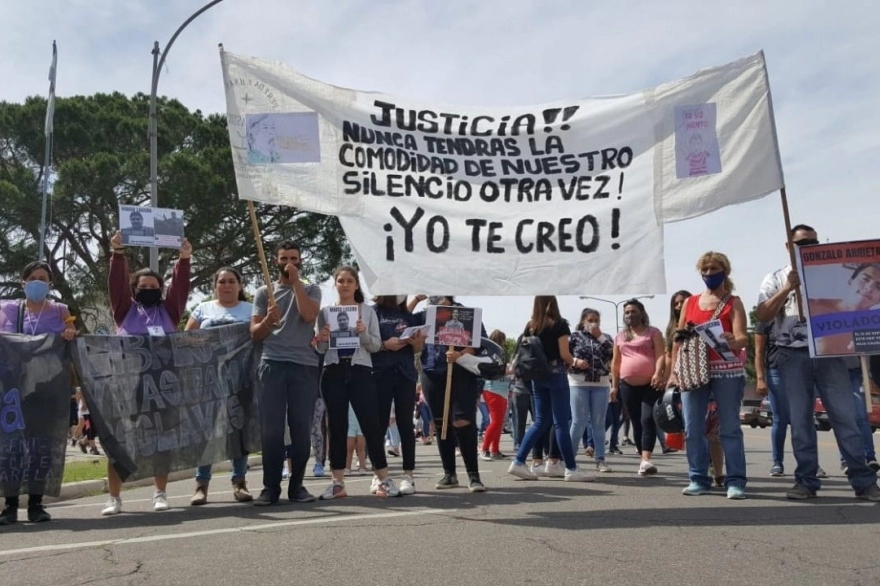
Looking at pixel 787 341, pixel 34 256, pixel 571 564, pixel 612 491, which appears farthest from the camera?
pixel 34 256

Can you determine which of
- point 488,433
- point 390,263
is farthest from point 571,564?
point 488,433

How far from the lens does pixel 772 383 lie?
8180mm

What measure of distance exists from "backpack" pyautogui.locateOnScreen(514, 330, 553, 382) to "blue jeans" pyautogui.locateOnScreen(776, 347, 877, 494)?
2.09 metres

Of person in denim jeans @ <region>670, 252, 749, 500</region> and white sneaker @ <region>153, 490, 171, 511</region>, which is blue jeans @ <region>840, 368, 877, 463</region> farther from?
white sneaker @ <region>153, 490, 171, 511</region>

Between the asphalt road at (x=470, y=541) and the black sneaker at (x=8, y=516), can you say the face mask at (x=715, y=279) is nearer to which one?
the asphalt road at (x=470, y=541)

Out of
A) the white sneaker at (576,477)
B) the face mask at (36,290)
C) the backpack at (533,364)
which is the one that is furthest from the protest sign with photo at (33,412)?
the white sneaker at (576,477)

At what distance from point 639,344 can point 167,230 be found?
6.84m

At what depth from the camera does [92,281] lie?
29.2 metres

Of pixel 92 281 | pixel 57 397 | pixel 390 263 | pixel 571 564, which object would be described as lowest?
pixel 571 564

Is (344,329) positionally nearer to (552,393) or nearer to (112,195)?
(552,393)

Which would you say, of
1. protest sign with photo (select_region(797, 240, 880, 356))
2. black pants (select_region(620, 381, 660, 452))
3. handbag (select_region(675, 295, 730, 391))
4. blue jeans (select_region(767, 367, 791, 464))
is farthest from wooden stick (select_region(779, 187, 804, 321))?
black pants (select_region(620, 381, 660, 452))

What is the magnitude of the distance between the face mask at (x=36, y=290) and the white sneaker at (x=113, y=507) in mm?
1479

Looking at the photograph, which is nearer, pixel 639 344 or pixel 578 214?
pixel 578 214

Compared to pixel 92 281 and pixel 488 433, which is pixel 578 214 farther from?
pixel 92 281
